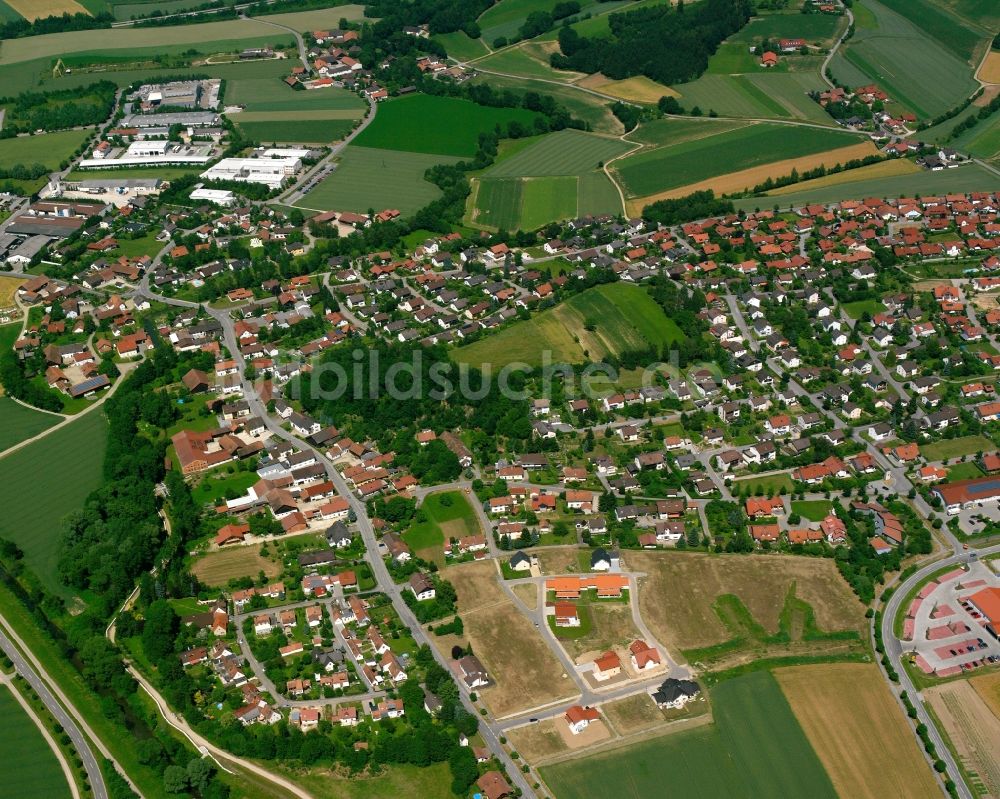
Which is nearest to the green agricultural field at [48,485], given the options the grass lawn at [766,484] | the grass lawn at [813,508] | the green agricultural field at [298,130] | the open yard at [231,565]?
the open yard at [231,565]

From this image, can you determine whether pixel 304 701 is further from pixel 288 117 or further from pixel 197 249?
pixel 288 117

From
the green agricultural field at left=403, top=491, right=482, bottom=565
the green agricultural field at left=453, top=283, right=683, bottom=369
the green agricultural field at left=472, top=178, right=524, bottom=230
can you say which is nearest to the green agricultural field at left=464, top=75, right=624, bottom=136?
the green agricultural field at left=472, top=178, right=524, bottom=230

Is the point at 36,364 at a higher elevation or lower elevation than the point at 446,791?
higher

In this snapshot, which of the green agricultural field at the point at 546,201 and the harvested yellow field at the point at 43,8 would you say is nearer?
the green agricultural field at the point at 546,201

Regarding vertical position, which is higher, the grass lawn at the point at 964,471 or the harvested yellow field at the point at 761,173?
the harvested yellow field at the point at 761,173

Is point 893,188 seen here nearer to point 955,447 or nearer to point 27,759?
point 955,447

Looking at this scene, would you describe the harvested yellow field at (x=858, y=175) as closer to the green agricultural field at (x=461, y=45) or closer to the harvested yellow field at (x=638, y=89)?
the harvested yellow field at (x=638, y=89)

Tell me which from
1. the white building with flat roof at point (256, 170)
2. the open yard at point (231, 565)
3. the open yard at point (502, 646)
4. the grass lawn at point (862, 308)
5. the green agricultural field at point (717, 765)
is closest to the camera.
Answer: the green agricultural field at point (717, 765)

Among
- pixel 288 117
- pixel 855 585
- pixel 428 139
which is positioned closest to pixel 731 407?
pixel 855 585
